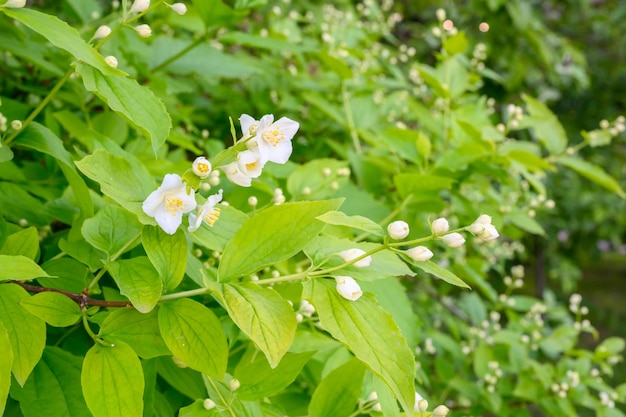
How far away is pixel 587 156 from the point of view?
5.55 m

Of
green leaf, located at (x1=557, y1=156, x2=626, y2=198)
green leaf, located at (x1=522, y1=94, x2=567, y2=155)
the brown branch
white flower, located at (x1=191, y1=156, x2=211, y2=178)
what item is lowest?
green leaf, located at (x1=557, y1=156, x2=626, y2=198)

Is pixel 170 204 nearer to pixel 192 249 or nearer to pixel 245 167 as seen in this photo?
pixel 245 167

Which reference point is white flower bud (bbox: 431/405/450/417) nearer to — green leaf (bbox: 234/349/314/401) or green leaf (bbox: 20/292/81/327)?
green leaf (bbox: 234/349/314/401)

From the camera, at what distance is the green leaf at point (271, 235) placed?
925mm

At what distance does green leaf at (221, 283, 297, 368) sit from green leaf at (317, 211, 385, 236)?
134mm

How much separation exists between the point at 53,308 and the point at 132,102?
0.37m

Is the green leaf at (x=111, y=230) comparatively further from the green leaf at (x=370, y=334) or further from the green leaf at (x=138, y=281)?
the green leaf at (x=370, y=334)

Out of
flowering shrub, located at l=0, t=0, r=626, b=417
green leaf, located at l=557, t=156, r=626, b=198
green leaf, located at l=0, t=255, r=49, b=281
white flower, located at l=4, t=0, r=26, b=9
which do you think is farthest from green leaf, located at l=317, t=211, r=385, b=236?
green leaf, located at l=557, t=156, r=626, b=198

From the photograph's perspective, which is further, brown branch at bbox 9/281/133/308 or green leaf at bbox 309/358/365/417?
green leaf at bbox 309/358/365/417

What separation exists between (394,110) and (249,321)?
1989 millimetres

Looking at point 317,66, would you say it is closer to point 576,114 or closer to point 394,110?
point 394,110

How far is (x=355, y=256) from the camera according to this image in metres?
0.95

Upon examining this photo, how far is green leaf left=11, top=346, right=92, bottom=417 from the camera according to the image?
956 mm

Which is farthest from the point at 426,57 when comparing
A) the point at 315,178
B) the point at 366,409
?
the point at 366,409
